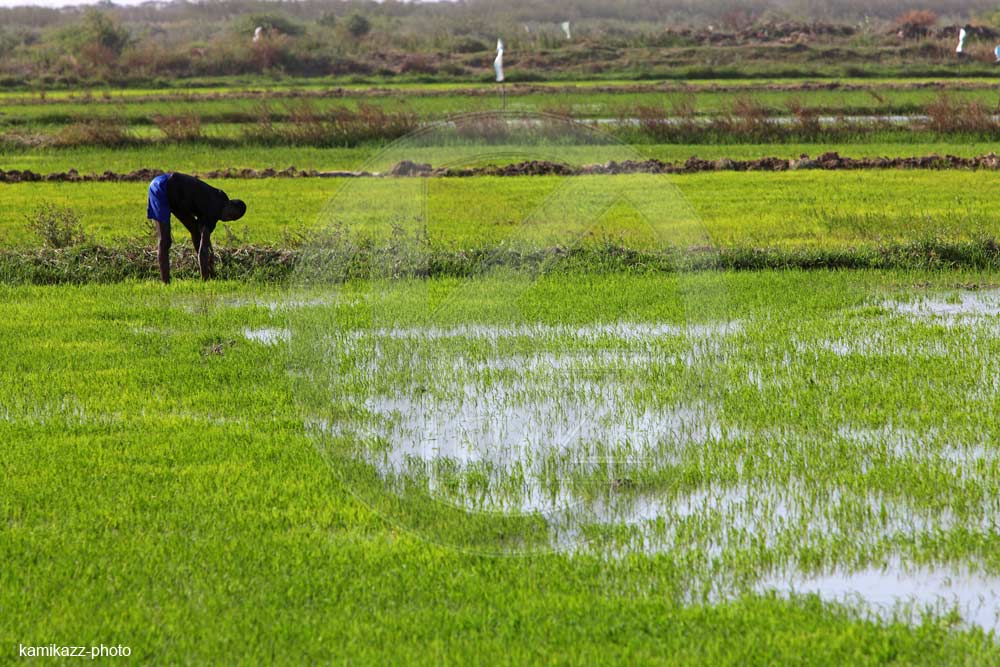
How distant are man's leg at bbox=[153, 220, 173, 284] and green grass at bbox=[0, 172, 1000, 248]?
5.45ft

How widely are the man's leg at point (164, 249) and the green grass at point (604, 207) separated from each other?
1.66m

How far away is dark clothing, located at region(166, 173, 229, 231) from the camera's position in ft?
32.2

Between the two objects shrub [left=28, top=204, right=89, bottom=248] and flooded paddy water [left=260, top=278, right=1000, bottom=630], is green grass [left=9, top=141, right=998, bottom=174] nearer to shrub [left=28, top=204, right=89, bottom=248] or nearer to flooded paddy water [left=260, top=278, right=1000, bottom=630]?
shrub [left=28, top=204, right=89, bottom=248]

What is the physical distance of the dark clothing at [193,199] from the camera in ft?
32.2

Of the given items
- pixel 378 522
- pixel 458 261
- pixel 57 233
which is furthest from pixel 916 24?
pixel 378 522

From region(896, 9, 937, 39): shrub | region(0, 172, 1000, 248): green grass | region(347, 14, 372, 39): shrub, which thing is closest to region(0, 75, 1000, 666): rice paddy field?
region(0, 172, 1000, 248): green grass

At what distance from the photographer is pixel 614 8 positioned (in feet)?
295

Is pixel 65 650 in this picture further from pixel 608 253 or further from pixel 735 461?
pixel 608 253

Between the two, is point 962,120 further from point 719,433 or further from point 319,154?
point 719,433

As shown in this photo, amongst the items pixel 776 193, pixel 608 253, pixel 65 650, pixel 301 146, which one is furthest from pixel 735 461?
pixel 301 146

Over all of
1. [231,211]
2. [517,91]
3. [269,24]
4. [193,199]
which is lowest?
[517,91]

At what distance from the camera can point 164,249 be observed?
34.5ft

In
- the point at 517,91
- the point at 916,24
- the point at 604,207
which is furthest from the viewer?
the point at 916,24

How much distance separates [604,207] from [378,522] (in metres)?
10.2
